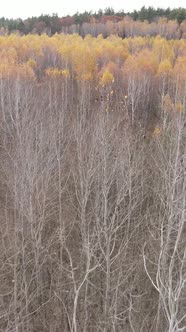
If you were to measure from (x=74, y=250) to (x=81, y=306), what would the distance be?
6.90 ft

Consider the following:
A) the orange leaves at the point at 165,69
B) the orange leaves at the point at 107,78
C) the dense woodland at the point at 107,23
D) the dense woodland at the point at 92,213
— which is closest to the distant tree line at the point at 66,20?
the dense woodland at the point at 107,23

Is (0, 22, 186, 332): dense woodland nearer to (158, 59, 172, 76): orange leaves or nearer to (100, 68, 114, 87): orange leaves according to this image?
(100, 68, 114, 87): orange leaves

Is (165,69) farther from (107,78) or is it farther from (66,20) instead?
(66,20)

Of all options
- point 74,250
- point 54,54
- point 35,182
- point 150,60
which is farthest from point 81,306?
point 54,54

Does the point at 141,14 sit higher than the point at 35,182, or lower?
higher

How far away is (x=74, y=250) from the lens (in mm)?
12055

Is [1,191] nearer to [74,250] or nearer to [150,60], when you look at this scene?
[74,250]

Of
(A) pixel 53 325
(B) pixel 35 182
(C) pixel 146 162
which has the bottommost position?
(A) pixel 53 325

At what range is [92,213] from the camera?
37.6ft

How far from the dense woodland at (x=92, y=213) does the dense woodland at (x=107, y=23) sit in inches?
1024

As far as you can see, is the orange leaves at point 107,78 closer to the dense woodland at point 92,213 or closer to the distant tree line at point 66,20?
the dense woodland at point 92,213

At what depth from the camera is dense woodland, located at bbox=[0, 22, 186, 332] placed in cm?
884

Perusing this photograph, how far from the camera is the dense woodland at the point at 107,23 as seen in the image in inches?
1864

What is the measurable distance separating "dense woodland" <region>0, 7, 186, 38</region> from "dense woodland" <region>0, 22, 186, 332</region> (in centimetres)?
2600
